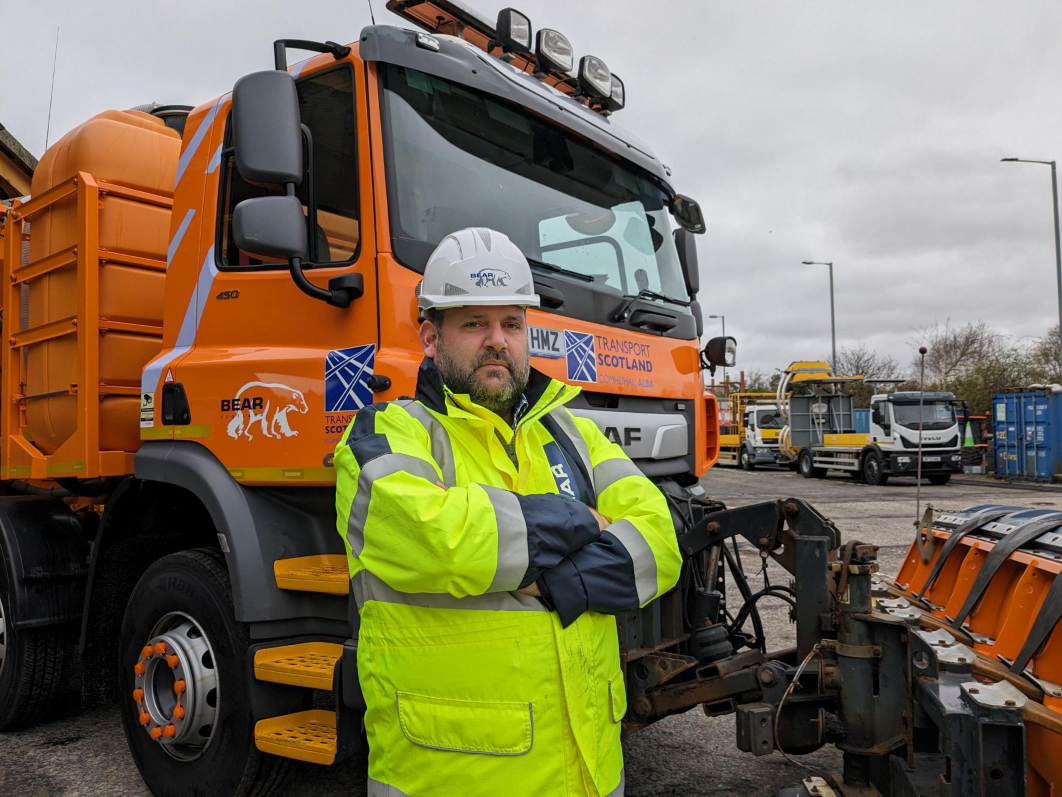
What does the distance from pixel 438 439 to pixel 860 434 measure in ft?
73.7

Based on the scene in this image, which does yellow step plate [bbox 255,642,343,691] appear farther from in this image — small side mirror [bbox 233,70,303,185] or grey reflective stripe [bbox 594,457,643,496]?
small side mirror [bbox 233,70,303,185]

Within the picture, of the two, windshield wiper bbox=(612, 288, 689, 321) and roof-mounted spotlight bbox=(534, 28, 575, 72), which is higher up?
roof-mounted spotlight bbox=(534, 28, 575, 72)

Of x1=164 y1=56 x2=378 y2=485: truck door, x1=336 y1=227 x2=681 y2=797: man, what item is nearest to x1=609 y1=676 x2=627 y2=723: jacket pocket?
x1=336 y1=227 x2=681 y2=797: man

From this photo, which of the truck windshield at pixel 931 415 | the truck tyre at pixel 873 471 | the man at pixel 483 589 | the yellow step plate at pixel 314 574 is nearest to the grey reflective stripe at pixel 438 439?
the man at pixel 483 589

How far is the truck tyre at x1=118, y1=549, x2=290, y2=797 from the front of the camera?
9.87ft

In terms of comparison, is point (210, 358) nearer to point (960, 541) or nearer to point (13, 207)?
point (13, 207)

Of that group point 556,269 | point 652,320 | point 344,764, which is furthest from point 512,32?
point 344,764

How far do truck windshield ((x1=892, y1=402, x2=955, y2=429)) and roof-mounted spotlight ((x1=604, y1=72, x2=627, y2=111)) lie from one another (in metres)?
17.8

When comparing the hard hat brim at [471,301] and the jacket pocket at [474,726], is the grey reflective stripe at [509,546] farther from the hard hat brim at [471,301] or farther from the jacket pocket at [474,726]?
the hard hat brim at [471,301]

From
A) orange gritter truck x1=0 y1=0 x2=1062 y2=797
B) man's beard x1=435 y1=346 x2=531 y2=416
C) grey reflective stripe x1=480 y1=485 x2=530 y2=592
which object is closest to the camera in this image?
grey reflective stripe x1=480 y1=485 x2=530 y2=592

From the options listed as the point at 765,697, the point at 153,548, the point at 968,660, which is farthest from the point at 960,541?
the point at 153,548

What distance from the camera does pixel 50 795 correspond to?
11.8ft

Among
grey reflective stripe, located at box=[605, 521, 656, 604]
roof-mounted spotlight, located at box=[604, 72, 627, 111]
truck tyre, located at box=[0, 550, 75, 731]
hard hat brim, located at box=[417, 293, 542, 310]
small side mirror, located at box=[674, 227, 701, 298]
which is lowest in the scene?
truck tyre, located at box=[0, 550, 75, 731]

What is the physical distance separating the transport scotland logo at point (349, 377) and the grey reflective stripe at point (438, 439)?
0.64 m
